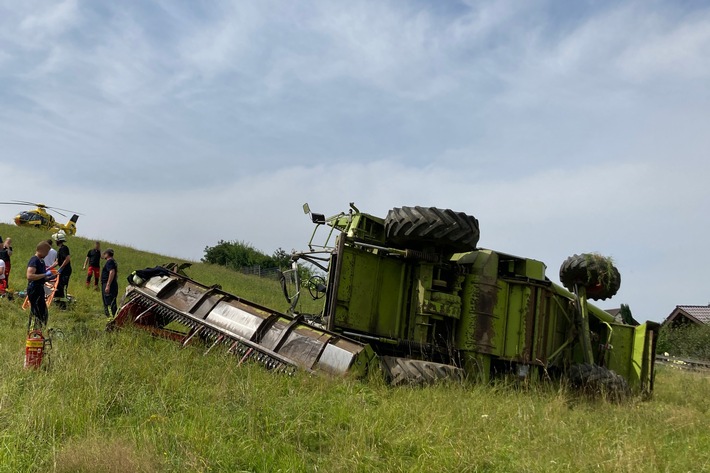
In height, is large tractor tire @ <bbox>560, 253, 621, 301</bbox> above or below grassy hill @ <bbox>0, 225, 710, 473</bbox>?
above

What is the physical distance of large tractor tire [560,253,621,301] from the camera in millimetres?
9188

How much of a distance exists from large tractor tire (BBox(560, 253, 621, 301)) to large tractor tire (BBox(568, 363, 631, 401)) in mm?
1689

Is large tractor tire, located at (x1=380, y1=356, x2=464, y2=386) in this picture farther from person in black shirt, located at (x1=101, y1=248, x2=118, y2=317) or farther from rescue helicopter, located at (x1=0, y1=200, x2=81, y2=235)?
rescue helicopter, located at (x1=0, y1=200, x2=81, y2=235)

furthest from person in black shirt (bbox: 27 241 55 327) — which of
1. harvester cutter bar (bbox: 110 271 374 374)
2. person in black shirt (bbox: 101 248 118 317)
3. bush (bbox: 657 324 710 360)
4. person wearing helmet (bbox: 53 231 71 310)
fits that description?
bush (bbox: 657 324 710 360)

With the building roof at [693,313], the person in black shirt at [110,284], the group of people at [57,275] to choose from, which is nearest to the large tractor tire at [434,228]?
the group of people at [57,275]

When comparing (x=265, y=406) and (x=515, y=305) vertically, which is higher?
(x=515, y=305)

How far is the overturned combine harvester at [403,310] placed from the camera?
6832 mm

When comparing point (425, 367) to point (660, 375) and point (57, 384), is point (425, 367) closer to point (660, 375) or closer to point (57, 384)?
point (57, 384)

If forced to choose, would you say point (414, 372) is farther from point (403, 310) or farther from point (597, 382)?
point (597, 382)

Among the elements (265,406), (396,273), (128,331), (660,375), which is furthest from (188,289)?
(660,375)

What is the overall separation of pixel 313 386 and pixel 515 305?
3156 millimetres

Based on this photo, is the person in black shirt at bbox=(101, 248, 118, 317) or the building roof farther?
the building roof

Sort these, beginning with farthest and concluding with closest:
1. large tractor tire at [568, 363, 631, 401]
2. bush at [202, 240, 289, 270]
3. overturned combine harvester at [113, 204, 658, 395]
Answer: bush at [202, 240, 289, 270], large tractor tire at [568, 363, 631, 401], overturned combine harvester at [113, 204, 658, 395]

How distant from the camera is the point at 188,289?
789 centimetres
